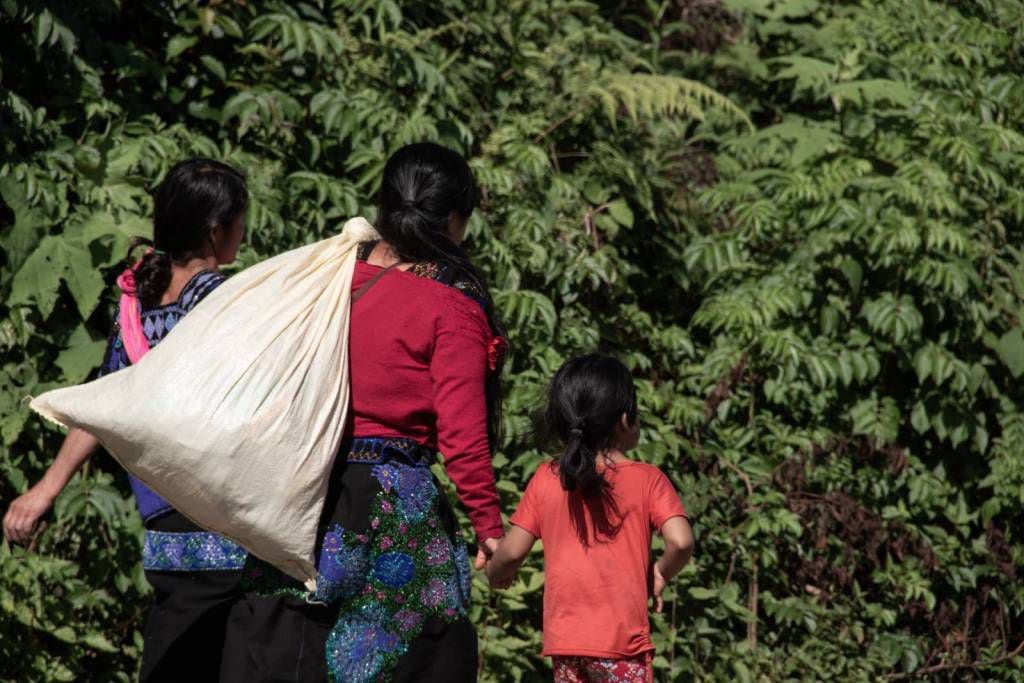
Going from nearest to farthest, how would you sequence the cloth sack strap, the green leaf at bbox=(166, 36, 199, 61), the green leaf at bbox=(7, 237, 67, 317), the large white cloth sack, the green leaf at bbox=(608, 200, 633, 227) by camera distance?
the large white cloth sack, the cloth sack strap, the green leaf at bbox=(7, 237, 67, 317), the green leaf at bbox=(166, 36, 199, 61), the green leaf at bbox=(608, 200, 633, 227)

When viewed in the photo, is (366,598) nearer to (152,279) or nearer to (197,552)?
(197,552)

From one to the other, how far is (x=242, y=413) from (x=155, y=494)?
72 centimetres

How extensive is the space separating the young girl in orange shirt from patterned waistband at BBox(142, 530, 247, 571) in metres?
0.65

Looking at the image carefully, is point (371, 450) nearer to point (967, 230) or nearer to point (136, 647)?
point (136, 647)

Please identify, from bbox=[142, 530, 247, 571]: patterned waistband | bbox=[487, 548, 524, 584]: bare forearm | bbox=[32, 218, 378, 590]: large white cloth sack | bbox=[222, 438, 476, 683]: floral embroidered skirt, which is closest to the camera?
bbox=[32, 218, 378, 590]: large white cloth sack

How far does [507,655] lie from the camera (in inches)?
164

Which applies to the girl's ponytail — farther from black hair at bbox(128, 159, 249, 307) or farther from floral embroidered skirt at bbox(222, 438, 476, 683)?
black hair at bbox(128, 159, 249, 307)

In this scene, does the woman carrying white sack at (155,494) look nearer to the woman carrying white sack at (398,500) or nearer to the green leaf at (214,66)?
the woman carrying white sack at (398,500)

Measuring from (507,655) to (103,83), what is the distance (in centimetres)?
293

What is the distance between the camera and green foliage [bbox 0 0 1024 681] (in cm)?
443

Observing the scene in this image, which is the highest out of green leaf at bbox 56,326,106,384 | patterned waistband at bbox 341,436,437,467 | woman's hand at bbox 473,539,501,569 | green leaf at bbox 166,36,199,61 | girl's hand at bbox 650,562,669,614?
green leaf at bbox 166,36,199,61

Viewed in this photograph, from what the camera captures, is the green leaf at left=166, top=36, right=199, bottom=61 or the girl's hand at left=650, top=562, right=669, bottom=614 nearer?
the girl's hand at left=650, top=562, right=669, bottom=614

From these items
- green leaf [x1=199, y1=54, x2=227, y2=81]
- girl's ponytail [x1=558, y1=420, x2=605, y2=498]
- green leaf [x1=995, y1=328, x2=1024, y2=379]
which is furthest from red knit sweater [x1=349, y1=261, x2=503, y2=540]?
green leaf [x1=995, y1=328, x2=1024, y2=379]

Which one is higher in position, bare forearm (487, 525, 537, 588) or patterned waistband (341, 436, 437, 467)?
patterned waistband (341, 436, 437, 467)
